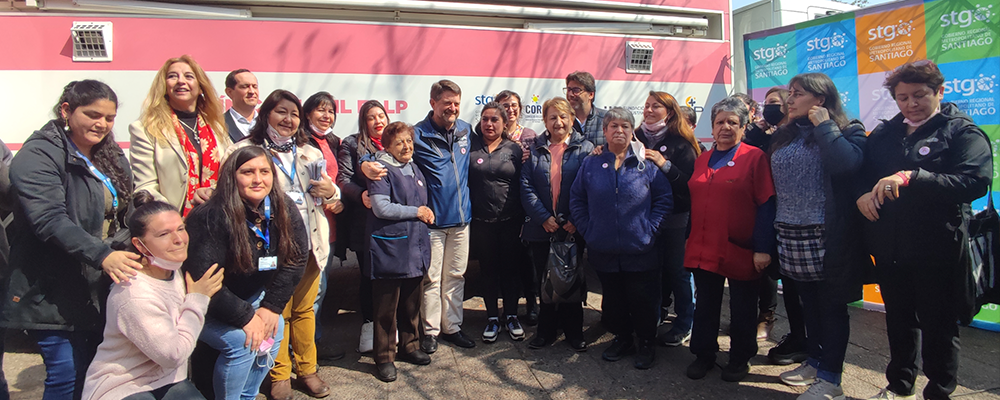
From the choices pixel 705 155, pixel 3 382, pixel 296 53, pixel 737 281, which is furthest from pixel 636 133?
pixel 3 382

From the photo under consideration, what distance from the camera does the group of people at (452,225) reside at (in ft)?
7.52

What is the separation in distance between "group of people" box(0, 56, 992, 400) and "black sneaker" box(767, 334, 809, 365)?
0.01m

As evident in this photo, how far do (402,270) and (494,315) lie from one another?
3.27 ft

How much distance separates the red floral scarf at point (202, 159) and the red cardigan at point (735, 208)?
282 centimetres

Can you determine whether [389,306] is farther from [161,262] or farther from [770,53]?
[770,53]

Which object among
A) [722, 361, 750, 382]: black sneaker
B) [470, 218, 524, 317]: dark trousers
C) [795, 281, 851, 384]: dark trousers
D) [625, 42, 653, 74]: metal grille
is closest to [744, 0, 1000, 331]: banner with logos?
[625, 42, 653, 74]: metal grille

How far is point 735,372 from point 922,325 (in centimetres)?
97

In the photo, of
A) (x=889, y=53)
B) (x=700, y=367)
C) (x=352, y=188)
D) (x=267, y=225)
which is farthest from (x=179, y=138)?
(x=889, y=53)

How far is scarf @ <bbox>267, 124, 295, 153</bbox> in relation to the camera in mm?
3016

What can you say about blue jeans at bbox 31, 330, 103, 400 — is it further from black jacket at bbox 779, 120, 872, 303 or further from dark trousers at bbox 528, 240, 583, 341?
black jacket at bbox 779, 120, 872, 303

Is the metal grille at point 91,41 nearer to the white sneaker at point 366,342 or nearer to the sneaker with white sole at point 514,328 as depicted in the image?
the white sneaker at point 366,342

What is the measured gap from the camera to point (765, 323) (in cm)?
398

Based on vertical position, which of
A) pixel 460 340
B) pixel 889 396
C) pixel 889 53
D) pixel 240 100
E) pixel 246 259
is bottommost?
pixel 889 396

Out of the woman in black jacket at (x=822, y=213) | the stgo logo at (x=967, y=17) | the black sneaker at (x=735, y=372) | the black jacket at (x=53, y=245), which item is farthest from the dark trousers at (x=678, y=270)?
the black jacket at (x=53, y=245)
